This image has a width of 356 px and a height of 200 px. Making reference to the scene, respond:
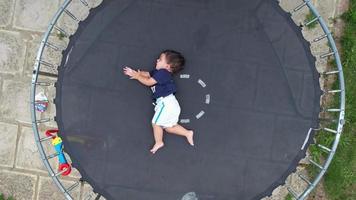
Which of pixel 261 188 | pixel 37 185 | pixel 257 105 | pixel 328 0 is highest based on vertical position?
pixel 328 0

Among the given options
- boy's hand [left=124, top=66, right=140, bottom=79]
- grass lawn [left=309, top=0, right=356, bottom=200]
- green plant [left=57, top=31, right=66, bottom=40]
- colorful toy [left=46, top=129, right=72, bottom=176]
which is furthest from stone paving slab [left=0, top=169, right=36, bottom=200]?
grass lawn [left=309, top=0, right=356, bottom=200]

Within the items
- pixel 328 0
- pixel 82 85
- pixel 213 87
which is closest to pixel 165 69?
pixel 213 87

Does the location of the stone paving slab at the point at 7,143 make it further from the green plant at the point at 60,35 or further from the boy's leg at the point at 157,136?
the boy's leg at the point at 157,136

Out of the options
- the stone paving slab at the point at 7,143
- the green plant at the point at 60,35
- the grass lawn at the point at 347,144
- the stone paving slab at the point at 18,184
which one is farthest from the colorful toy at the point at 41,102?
the grass lawn at the point at 347,144

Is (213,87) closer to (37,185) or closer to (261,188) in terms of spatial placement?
(261,188)

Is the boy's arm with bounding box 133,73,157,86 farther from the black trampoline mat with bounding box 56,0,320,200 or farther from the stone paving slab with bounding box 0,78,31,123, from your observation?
the stone paving slab with bounding box 0,78,31,123

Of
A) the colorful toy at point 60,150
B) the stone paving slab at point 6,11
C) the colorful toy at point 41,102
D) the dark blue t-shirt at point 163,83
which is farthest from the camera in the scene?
the stone paving slab at point 6,11

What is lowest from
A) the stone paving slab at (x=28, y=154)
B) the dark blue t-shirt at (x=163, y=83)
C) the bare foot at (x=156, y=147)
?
the stone paving slab at (x=28, y=154)
